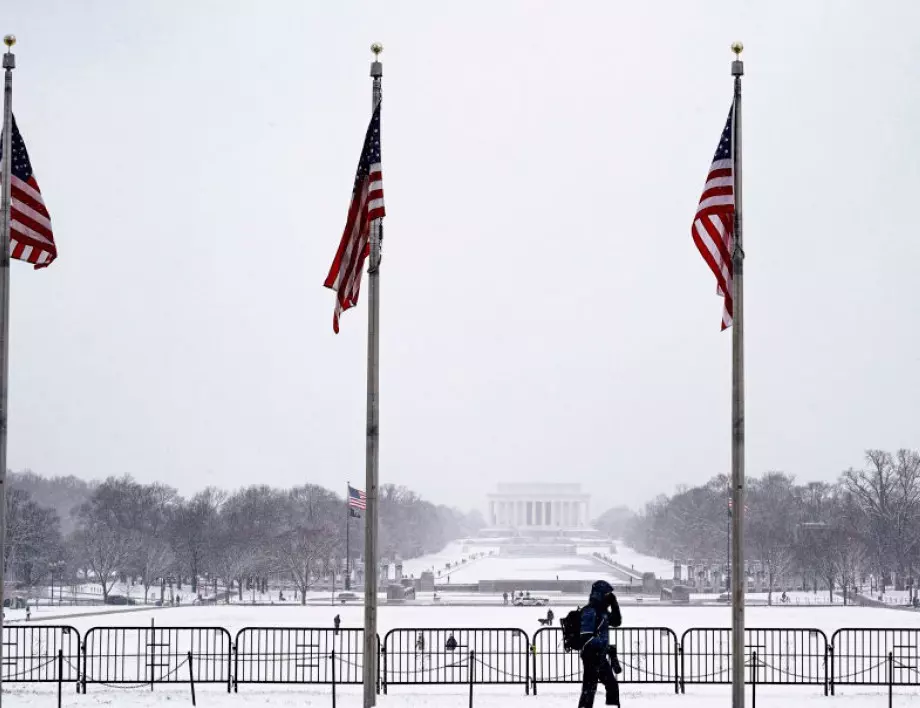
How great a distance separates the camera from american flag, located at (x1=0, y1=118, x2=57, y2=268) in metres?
17.6

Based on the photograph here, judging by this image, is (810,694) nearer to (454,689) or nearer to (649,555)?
(454,689)

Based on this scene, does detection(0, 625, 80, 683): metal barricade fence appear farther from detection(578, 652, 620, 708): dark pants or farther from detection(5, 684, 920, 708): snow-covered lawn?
detection(578, 652, 620, 708): dark pants

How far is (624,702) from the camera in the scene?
19906 millimetres

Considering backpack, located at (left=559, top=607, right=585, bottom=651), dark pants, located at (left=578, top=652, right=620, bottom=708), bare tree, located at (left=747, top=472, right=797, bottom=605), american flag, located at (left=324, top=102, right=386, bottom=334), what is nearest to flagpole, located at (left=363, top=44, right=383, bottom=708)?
american flag, located at (left=324, top=102, right=386, bottom=334)

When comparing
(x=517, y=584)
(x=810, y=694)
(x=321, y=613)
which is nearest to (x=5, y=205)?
(x=810, y=694)

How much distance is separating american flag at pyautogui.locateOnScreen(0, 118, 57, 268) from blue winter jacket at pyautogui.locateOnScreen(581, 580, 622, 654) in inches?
369

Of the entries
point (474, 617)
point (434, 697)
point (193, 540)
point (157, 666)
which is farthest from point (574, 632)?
point (193, 540)

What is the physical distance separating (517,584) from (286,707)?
53550 mm

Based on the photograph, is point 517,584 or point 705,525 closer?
point 517,584

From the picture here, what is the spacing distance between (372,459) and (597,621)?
159 inches

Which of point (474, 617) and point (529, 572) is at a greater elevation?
point (474, 617)

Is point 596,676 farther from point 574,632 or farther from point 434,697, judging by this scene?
point 434,697

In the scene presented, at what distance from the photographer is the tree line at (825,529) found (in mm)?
75750

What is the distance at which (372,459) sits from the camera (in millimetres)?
17484
